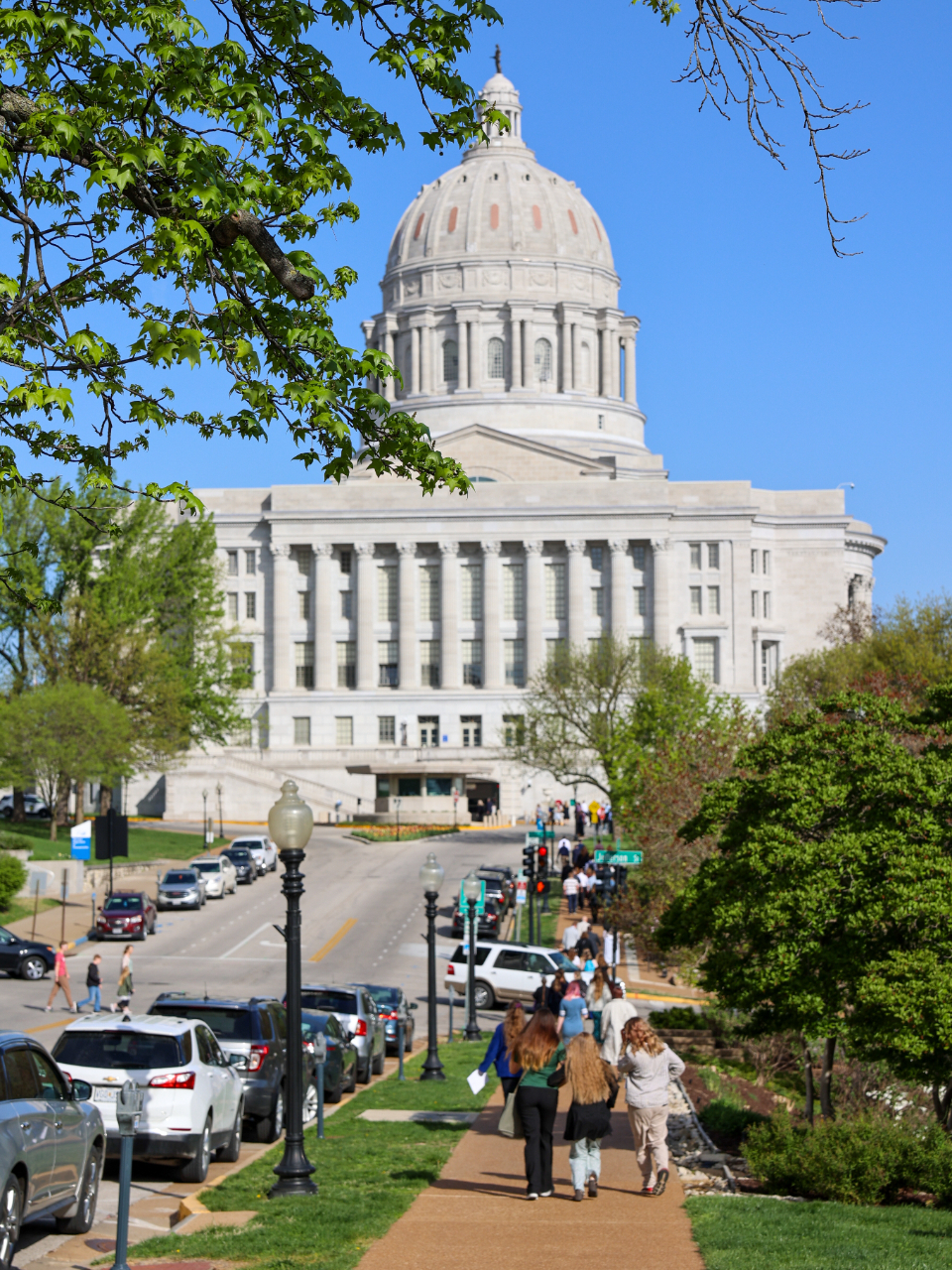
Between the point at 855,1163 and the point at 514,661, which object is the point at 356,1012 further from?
the point at 514,661

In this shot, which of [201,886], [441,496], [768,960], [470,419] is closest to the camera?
[768,960]

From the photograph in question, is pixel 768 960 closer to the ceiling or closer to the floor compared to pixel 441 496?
closer to the floor

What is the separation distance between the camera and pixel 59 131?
9.30 metres

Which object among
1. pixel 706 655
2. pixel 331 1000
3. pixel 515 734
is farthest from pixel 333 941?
pixel 706 655

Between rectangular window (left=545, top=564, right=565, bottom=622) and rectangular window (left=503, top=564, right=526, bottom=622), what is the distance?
1599 millimetres

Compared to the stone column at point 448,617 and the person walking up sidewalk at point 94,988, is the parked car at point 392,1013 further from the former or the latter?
the stone column at point 448,617

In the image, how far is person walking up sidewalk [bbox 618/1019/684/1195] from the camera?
597 inches

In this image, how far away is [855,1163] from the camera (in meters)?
15.9

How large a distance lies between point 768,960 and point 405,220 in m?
121

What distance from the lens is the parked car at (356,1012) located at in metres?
26.7

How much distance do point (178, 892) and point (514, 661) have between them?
5503cm

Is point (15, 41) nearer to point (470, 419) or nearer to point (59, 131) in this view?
point (59, 131)

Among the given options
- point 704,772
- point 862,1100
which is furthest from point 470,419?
point 862,1100

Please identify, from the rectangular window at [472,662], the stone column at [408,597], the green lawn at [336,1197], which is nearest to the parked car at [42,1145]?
the green lawn at [336,1197]
